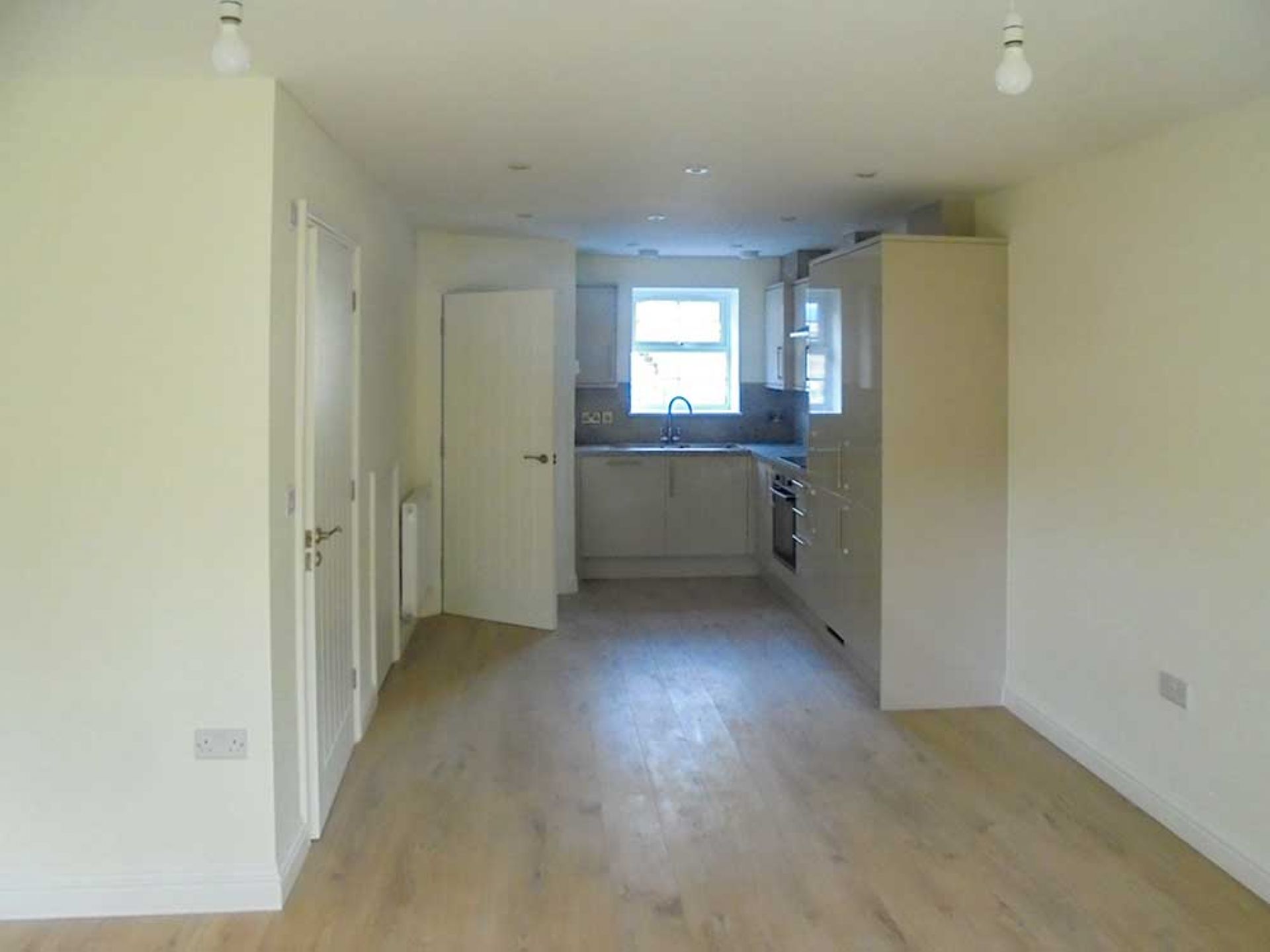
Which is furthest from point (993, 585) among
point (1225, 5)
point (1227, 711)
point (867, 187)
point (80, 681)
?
point (80, 681)

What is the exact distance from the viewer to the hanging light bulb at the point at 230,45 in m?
1.68

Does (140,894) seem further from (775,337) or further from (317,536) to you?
(775,337)

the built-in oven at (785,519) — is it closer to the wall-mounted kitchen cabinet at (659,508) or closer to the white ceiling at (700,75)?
the wall-mounted kitchen cabinet at (659,508)

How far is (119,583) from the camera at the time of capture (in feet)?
8.53

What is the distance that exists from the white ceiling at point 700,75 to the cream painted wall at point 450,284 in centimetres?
184

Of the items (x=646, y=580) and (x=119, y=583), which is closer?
(x=119, y=583)

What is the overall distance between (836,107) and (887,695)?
2.57 meters

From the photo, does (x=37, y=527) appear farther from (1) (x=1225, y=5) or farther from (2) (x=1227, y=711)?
(2) (x=1227, y=711)

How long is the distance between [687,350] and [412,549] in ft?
10.3

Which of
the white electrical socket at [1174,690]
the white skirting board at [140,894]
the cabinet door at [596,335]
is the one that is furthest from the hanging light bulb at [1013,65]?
the cabinet door at [596,335]

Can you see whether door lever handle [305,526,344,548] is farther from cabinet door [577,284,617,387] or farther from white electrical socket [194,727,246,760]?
cabinet door [577,284,617,387]

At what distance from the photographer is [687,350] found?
741cm

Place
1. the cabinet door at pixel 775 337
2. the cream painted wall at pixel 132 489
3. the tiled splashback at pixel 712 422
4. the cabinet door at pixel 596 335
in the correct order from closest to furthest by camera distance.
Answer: the cream painted wall at pixel 132 489, the cabinet door at pixel 775 337, the cabinet door at pixel 596 335, the tiled splashback at pixel 712 422

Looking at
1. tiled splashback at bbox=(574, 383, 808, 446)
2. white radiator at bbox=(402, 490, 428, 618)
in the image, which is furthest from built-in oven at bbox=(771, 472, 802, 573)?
white radiator at bbox=(402, 490, 428, 618)
